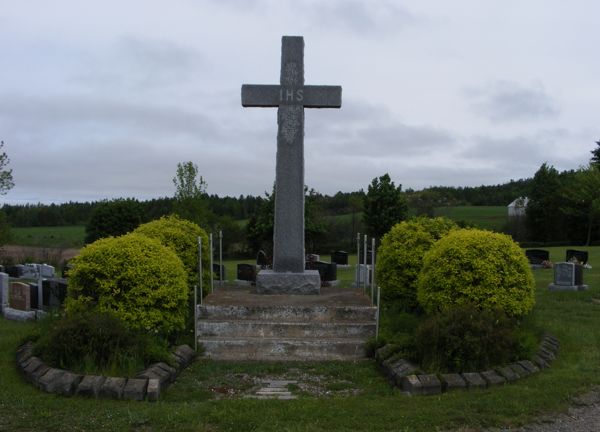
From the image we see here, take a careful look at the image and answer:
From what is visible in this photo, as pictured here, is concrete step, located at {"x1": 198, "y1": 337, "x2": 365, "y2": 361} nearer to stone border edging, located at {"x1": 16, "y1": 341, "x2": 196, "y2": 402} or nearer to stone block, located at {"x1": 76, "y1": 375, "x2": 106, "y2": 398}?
stone border edging, located at {"x1": 16, "y1": 341, "x2": 196, "y2": 402}

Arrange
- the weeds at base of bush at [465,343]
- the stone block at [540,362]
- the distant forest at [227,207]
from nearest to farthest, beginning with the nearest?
1. the weeds at base of bush at [465,343]
2. the stone block at [540,362]
3. the distant forest at [227,207]

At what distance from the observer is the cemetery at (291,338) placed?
6.24m

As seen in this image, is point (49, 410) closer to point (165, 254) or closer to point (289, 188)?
point (165, 254)

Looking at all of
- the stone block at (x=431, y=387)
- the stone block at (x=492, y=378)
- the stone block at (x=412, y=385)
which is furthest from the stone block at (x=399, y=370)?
the stone block at (x=492, y=378)

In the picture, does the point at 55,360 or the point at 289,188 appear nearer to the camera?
the point at 55,360

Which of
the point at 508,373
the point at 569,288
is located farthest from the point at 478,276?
the point at 569,288

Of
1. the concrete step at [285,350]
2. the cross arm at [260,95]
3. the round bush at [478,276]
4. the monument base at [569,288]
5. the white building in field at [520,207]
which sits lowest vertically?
the monument base at [569,288]

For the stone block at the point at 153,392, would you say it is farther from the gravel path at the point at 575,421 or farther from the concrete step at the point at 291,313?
the gravel path at the point at 575,421

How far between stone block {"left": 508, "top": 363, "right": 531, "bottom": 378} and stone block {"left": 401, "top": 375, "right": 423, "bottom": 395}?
1316 millimetres

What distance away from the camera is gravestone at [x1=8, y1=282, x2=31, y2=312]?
12.8 metres

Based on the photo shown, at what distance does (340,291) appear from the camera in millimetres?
12430

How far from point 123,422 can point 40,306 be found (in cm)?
804

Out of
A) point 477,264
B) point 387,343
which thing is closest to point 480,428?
point 387,343

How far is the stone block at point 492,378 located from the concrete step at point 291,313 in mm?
2868
